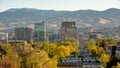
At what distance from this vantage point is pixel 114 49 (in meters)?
91.8

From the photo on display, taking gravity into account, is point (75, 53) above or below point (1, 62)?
below

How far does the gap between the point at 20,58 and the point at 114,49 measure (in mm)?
40793

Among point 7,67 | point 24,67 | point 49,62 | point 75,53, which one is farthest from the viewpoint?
point 75,53

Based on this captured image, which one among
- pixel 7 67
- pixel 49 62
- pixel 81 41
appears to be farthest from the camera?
pixel 81 41

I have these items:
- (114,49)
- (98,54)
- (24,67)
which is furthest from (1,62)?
(98,54)

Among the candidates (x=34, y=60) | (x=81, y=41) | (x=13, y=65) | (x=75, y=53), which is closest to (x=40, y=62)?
(x=34, y=60)

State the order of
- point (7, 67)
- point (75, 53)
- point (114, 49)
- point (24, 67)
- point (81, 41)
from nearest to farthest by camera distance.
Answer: point (7, 67) < point (24, 67) < point (114, 49) < point (75, 53) < point (81, 41)

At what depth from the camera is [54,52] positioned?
99.0 meters

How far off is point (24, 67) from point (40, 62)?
7.86ft

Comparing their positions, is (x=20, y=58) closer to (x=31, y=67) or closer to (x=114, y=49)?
(x=31, y=67)

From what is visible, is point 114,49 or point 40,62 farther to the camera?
point 114,49

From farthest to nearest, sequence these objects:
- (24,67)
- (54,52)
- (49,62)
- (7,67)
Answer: (54,52) → (49,62) → (24,67) → (7,67)

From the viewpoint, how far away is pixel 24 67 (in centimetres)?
5006

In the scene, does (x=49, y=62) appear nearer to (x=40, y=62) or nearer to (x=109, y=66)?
(x=40, y=62)
